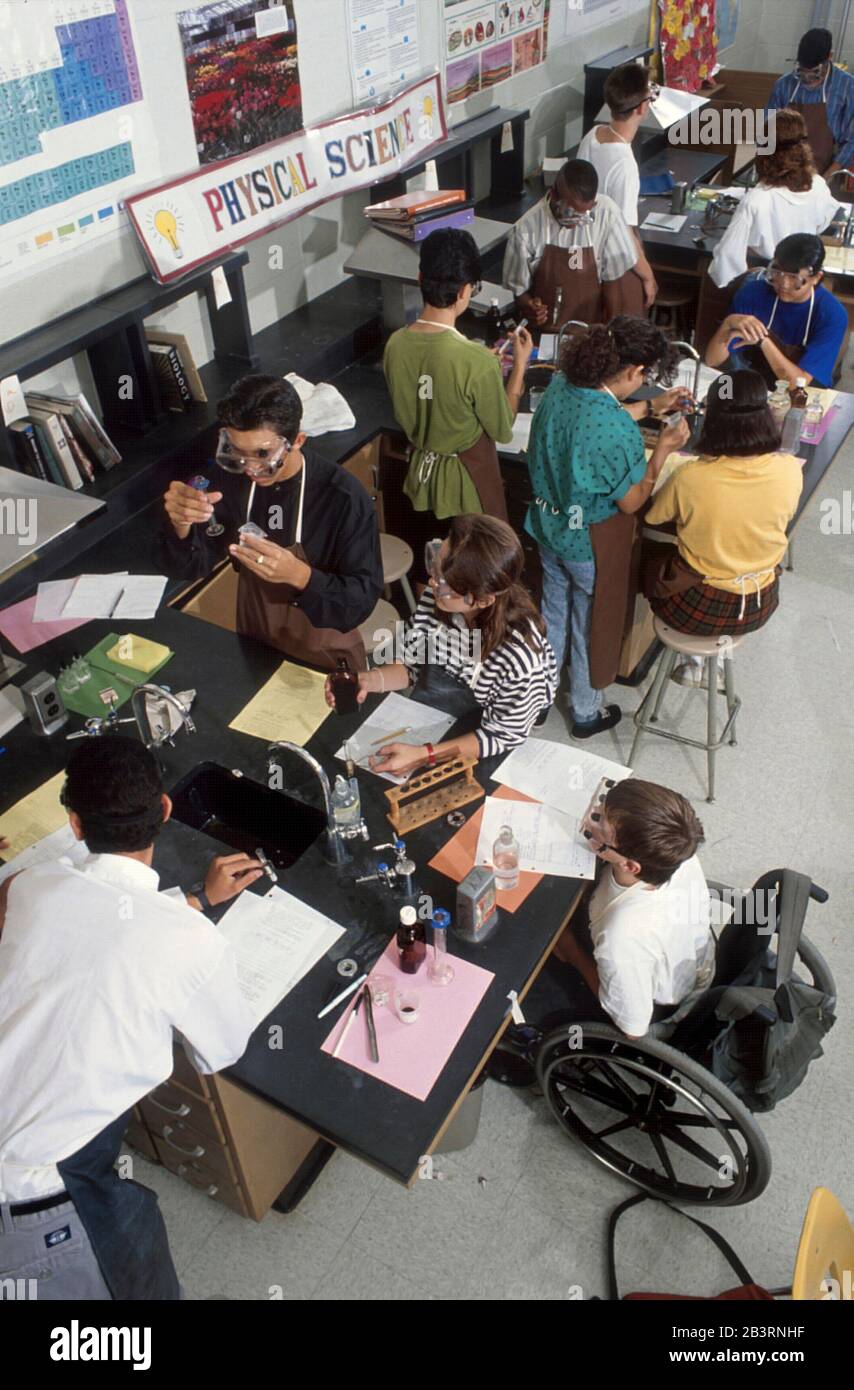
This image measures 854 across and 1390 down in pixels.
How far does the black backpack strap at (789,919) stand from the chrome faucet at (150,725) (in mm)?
1596

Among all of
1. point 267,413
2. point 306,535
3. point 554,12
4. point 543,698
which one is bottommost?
point 543,698

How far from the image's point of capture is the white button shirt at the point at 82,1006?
5.94 ft

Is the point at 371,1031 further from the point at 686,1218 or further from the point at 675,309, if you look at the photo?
the point at 675,309

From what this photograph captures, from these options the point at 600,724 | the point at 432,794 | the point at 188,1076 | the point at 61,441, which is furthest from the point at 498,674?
the point at 61,441

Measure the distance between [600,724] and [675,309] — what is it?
3.22 metres

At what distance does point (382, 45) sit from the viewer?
4.36 metres

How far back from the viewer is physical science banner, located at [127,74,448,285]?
11.6ft

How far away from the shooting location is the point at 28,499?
2.17m

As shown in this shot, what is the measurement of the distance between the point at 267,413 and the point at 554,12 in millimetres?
4262

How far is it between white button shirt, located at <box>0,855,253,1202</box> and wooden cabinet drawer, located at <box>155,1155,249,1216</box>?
2.34 feet

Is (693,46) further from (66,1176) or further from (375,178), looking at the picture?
(66,1176)

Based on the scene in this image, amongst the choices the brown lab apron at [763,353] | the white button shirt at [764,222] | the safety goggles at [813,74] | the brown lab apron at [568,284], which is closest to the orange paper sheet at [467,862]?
the brown lab apron at [763,353]
